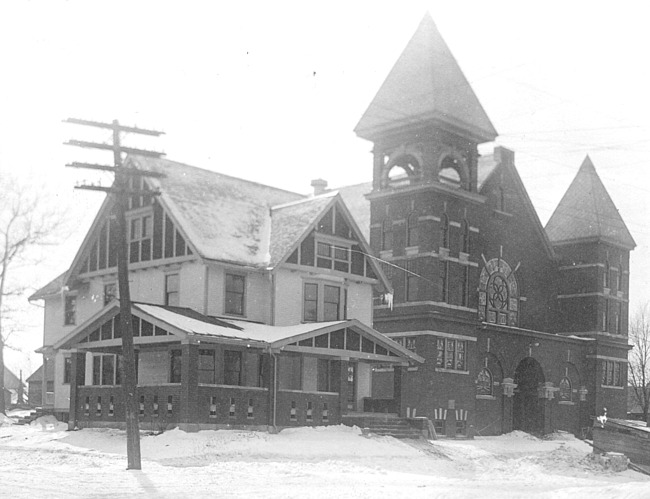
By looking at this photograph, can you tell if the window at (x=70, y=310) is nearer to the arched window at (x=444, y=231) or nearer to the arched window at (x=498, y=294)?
the arched window at (x=444, y=231)

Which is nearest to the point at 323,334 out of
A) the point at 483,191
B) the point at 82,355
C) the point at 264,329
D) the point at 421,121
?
the point at 264,329

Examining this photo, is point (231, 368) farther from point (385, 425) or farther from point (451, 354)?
point (451, 354)

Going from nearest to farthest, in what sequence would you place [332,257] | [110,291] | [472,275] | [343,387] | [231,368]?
[343,387] → [231,368] → [332,257] → [110,291] → [472,275]

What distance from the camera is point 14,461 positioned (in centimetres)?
2673

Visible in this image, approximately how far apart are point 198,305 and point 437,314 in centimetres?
1247

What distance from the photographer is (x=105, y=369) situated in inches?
1570

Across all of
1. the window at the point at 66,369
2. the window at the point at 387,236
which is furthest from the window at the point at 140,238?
the window at the point at 387,236

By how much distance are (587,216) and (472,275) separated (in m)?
11.4

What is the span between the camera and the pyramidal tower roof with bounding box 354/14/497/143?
45312 millimetres

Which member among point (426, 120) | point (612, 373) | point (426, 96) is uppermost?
point (426, 96)

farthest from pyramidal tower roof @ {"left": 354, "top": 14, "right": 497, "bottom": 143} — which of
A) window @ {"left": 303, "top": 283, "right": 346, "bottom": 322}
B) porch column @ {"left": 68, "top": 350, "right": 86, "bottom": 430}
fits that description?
porch column @ {"left": 68, "top": 350, "right": 86, "bottom": 430}

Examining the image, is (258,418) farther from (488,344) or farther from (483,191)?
(483,191)

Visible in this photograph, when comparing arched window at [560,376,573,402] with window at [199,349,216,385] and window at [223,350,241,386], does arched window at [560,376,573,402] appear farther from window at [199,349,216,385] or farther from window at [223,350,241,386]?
window at [199,349,216,385]

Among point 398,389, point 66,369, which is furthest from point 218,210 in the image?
point 66,369
